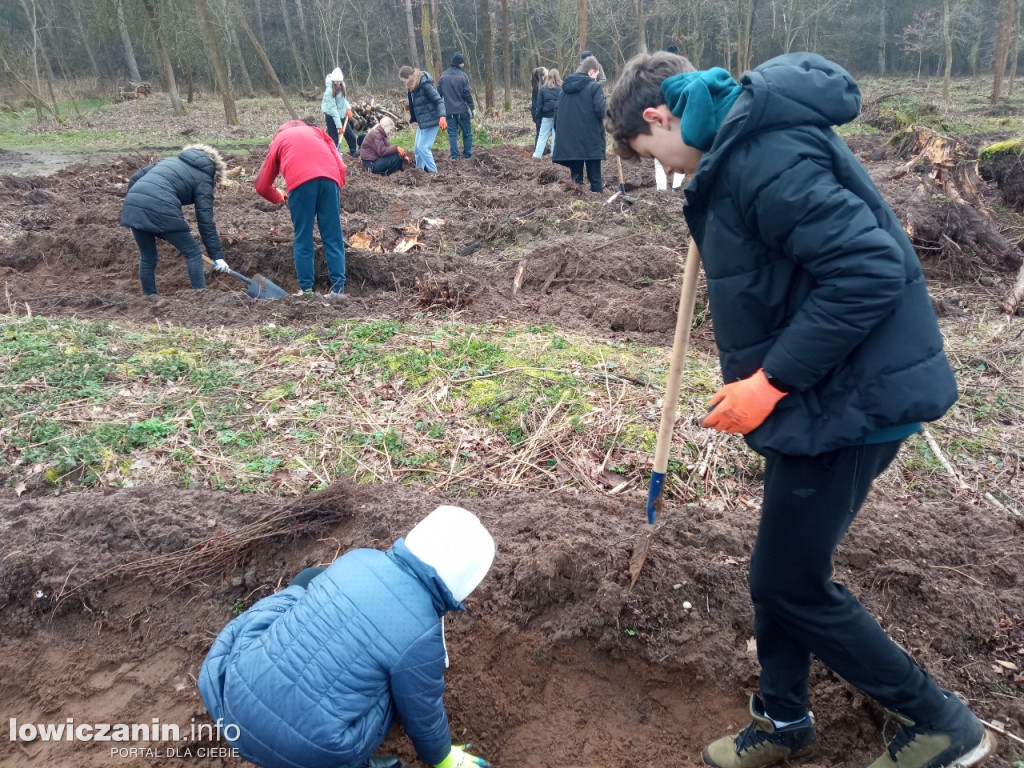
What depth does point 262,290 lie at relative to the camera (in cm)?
663

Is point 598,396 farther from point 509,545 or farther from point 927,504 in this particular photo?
point 927,504

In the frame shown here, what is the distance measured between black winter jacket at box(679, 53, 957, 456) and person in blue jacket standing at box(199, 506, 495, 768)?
0.92 meters

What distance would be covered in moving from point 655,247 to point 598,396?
11.9 ft

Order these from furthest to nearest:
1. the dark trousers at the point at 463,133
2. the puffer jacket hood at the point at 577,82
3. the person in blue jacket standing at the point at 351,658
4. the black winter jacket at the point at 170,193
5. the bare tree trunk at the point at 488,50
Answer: the bare tree trunk at the point at 488,50, the dark trousers at the point at 463,133, the puffer jacket hood at the point at 577,82, the black winter jacket at the point at 170,193, the person in blue jacket standing at the point at 351,658

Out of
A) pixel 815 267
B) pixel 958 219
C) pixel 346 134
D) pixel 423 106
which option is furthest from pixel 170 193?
pixel 346 134

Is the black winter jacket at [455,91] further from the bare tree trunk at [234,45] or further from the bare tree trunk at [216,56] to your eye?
the bare tree trunk at [234,45]

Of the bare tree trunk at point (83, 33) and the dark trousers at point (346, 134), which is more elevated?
the bare tree trunk at point (83, 33)

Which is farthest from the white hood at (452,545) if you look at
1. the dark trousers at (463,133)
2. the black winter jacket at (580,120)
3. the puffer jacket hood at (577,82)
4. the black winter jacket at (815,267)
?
the dark trousers at (463,133)

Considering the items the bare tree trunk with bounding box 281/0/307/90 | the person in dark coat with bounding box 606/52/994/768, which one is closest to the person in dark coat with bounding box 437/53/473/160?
the person in dark coat with bounding box 606/52/994/768

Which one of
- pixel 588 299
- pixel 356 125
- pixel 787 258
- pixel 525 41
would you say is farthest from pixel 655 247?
pixel 525 41

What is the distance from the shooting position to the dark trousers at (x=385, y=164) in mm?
12039

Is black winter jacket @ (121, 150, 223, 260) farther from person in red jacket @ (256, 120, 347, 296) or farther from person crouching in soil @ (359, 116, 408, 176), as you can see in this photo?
person crouching in soil @ (359, 116, 408, 176)

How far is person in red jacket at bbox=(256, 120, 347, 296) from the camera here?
596 centimetres

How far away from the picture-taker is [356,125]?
14031mm
